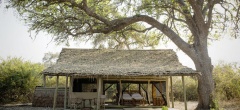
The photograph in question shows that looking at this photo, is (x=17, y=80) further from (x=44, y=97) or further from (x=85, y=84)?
(x=85, y=84)

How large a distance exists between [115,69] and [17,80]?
9.22m

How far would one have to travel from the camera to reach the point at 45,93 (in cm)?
1714

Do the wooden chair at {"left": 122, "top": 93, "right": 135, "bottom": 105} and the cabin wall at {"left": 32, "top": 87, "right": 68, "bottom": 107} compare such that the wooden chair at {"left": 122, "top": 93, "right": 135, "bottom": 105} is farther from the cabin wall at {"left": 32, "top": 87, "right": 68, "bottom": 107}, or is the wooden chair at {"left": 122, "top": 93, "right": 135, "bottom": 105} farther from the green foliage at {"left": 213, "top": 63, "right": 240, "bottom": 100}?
the green foliage at {"left": 213, "top": 63, "right": 240, "bottom": 100}

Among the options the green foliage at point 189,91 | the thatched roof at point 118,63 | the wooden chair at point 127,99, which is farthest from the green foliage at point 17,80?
the green foliage at point 189,91

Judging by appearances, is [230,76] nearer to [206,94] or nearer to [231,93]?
[231,93]

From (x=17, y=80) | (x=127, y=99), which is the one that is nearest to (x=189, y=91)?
(x=127, y=99)

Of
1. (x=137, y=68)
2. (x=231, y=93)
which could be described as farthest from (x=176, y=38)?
(x=231, y=93)

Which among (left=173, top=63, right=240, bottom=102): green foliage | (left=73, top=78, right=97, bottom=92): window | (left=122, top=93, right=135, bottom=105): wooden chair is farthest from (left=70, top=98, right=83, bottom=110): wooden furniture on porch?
(left=173, top=63, right=240, bottom=102): green foliage

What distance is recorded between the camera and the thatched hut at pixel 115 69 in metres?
13.6

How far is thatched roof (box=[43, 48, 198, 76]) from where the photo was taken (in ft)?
44.4

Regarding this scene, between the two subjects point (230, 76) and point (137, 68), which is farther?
point (230, 76)

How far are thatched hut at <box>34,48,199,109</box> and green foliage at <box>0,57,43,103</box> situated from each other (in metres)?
4.23

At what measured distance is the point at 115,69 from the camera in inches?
560

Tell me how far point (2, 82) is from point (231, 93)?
1726cm
